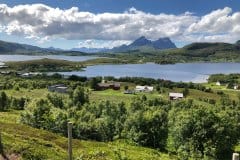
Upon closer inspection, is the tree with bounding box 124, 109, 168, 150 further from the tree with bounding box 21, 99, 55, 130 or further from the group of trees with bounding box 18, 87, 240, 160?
the tree with bounding box 21, 99, 55, 130

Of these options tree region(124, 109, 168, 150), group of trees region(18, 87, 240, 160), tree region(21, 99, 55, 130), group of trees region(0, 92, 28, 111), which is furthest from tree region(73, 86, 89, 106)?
tree region(124, 109, 168, 150)

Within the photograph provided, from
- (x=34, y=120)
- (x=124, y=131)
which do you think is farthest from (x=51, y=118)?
(x=124, y=131)

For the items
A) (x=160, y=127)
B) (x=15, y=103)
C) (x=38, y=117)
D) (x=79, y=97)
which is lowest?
(x=15, y=103)

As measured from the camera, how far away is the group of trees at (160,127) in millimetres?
77000

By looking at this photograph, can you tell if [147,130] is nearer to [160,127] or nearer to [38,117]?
[160,127]

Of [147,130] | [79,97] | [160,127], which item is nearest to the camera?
[147,130]

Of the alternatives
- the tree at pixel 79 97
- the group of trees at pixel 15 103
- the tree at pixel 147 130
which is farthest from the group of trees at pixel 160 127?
the group of trees at pixel 15 103

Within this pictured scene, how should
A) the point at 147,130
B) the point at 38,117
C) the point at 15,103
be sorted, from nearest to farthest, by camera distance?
the point at 147,130 < the point at 38,117 < the point at 15,103

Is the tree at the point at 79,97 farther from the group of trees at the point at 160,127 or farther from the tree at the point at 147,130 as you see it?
the tree at the point at 147,130

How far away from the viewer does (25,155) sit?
3641 cm

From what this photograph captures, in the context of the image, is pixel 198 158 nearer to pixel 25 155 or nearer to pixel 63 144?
pixel 63 144

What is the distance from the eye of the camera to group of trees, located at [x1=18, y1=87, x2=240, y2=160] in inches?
3031

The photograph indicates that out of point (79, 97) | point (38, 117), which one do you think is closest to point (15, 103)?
point (79, 97)

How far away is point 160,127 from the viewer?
96500 mm
